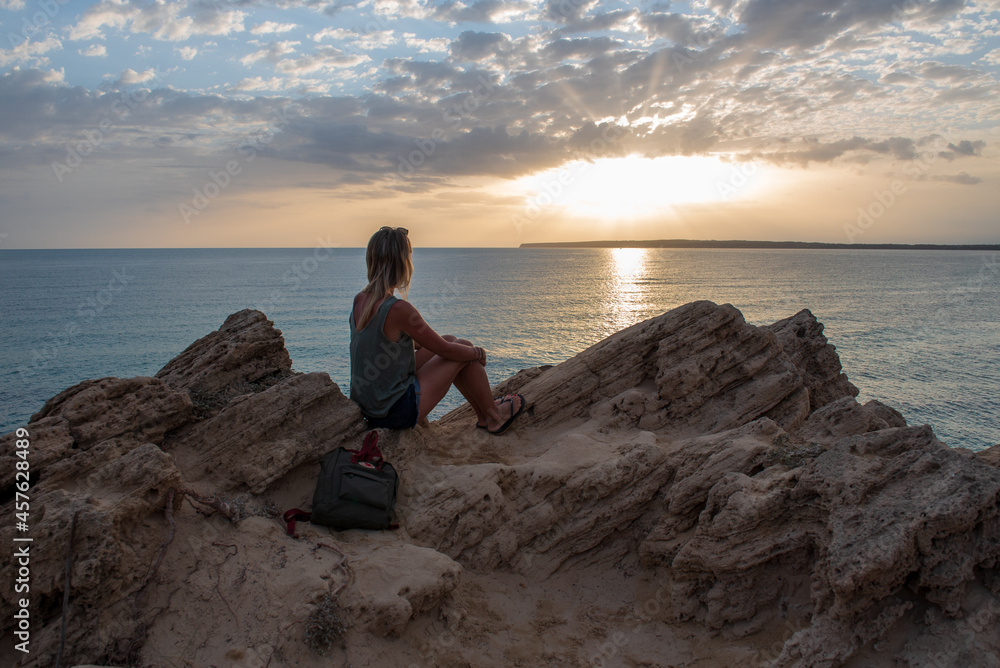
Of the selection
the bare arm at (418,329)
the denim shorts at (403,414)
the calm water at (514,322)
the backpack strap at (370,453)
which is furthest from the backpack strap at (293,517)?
the calm water at (514,322)

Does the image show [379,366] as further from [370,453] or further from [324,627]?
[324,627]

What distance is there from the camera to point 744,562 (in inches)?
205

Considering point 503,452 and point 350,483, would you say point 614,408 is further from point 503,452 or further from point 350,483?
point 350,483

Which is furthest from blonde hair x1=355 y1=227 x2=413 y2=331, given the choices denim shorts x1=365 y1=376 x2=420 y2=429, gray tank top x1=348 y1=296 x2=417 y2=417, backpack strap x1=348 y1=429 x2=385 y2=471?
backpack strap x1=348 y1=429 x2=385 y2=471

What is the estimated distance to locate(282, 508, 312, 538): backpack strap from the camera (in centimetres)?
538

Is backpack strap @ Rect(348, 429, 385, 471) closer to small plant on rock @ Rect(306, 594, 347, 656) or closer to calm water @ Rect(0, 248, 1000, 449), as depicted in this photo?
small plant on rock @ Rect(306, 594, 347, 656)

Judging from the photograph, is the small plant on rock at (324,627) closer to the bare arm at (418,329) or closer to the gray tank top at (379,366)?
the gray tank top at (379,366)

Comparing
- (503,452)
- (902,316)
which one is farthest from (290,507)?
(902,316)

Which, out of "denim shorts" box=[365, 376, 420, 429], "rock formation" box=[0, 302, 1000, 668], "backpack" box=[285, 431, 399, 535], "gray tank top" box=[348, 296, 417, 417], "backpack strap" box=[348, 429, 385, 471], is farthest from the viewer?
"denim shorts" box=[365, 376, 420, 429]

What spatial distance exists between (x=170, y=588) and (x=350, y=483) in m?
1.79

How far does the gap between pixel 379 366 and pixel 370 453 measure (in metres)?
1.07

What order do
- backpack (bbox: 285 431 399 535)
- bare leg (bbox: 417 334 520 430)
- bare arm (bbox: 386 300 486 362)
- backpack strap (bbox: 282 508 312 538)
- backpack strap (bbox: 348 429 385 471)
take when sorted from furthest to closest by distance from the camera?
bare leg (bbox: 417 334 520 430)
bare arm (bbox: 386 300 486 362)
backpack strap (bbox: 348 429 385 471)
backpack (bbox: 285 431 399 535)
backpack strap (bbox: 282 508 312 538)

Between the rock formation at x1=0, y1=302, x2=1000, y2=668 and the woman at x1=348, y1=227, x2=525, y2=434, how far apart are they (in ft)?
1.11

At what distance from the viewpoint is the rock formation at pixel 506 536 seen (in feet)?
13.3
